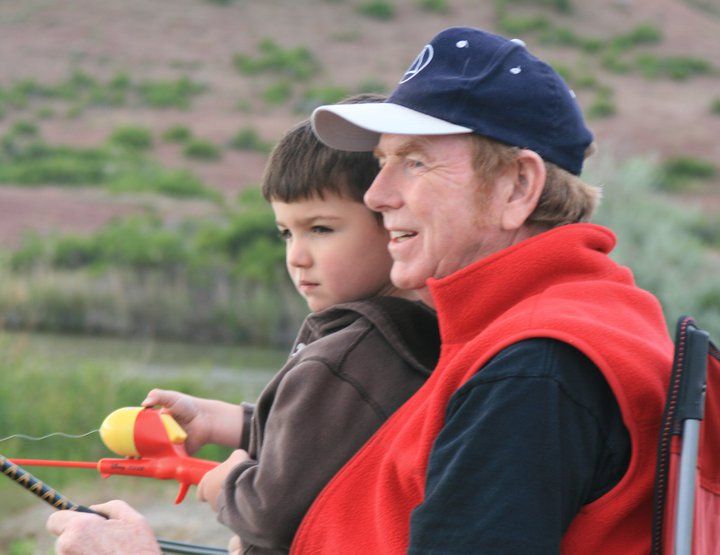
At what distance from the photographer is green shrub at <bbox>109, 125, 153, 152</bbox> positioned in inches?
1253

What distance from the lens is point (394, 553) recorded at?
67.9 inches

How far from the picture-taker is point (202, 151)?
31609 millimetres

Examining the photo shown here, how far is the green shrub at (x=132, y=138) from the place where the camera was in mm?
31828

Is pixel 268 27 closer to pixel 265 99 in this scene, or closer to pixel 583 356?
pixel 265 99

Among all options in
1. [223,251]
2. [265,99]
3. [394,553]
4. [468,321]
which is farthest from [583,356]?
[265,99]

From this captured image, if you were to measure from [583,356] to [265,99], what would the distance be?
36.1 metres

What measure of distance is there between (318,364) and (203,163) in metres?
29.8

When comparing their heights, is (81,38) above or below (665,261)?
below

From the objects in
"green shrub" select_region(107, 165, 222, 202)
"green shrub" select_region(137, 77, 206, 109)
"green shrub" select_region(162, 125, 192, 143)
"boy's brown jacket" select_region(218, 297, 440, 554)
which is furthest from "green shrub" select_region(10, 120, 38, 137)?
"boy's brown jacket" select_region(218, 297, 440, 554)

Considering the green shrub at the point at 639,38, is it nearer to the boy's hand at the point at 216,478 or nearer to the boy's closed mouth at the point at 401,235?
the boy's hand at the point at 216,478

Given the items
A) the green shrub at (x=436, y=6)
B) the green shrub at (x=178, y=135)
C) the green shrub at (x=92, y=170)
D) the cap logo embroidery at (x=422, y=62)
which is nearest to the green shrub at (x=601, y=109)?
the green shrub at (x=178, y=135)

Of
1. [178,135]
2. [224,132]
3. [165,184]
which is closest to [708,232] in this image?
[165,184]

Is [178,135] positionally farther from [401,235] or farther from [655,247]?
[401,235]

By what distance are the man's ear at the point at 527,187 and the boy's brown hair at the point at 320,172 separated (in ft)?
1.66
